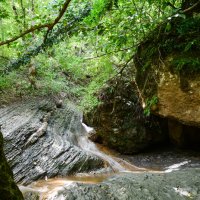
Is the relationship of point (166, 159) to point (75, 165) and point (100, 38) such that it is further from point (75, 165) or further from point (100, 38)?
point (100, 38)

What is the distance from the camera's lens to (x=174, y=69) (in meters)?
5.57

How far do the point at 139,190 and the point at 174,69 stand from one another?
8.87 feet

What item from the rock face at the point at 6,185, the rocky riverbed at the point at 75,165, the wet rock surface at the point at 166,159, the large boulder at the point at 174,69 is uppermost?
the large boulder at the point at 174,69

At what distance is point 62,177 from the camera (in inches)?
258

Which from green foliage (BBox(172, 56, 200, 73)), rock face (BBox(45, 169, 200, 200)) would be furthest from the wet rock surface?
green foliage (BBox(172, 56, 200, 73))

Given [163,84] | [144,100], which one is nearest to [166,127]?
[144,100]

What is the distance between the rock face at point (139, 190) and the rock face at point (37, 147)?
76.0 inches

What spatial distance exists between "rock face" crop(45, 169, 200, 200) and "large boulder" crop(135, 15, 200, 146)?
59.7 inches

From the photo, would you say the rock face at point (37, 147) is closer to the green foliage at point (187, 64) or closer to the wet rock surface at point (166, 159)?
the wet rock surface at point (166, 159)

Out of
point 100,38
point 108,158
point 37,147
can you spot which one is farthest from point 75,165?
point 100,38

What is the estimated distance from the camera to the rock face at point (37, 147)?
20.9 feet

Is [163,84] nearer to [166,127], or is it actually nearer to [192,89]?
[192,89]

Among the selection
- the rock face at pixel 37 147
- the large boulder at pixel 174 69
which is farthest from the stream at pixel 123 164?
the large boulder at pixel 174 69

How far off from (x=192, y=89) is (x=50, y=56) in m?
7.42
